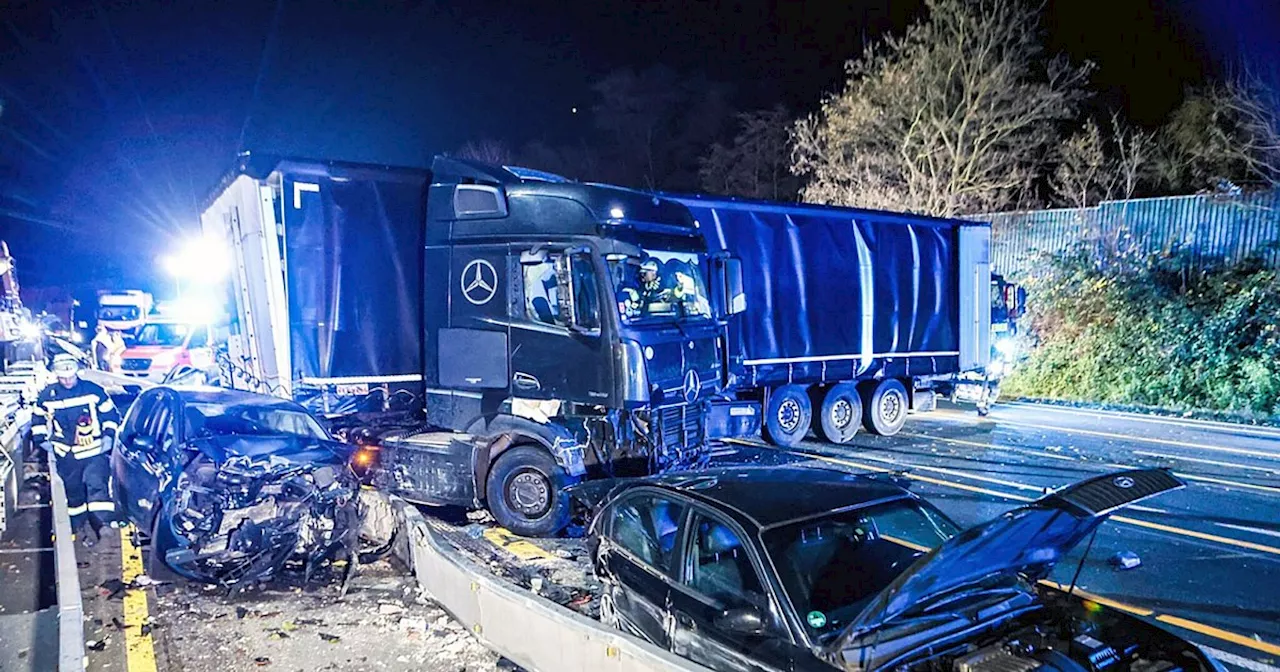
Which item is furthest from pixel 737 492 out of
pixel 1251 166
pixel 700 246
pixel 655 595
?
pixel 1251 166

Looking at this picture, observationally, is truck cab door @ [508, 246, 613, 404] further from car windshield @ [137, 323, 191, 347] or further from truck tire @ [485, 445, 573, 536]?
car windshield @ [137, 323, 191, 347]

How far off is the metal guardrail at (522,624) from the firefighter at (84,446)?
13.8ft

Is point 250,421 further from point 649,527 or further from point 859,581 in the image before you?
point 859,581

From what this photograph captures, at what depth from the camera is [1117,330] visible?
54.1 ft

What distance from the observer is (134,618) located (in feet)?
18.9

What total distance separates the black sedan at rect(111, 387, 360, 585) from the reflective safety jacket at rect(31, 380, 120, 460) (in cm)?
240

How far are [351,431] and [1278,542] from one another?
8.98 metres

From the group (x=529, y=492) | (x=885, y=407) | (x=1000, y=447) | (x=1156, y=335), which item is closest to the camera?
(x=529, y=492)

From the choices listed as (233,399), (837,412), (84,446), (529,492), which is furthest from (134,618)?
(837,412)

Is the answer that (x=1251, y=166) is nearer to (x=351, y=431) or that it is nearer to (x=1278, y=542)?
(x=1278, y=542)

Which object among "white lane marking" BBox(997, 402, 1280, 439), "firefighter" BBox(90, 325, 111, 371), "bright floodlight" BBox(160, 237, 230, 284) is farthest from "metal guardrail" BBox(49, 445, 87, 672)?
"white lane marking" BBox(997, 402, 1280, 439)

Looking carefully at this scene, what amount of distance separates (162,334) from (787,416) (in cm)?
1550

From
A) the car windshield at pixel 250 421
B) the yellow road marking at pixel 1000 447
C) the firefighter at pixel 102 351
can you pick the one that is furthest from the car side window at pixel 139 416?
the firefighter at pixel 102 351

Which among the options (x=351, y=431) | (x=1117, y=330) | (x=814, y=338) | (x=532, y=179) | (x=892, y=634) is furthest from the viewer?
(x=1117, y=330)
